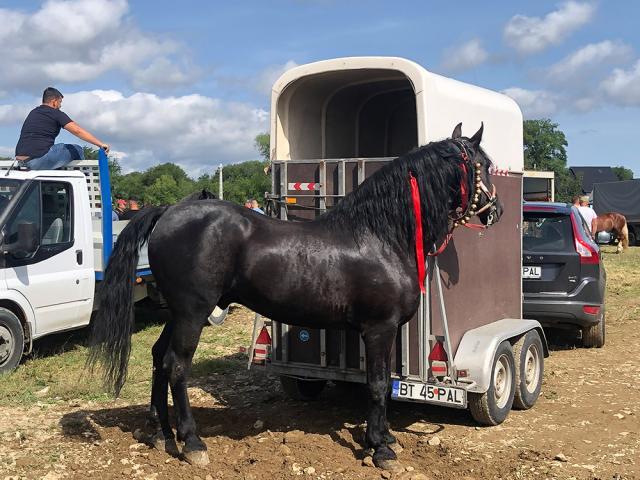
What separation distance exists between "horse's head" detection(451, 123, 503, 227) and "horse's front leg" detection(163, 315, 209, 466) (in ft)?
6.92

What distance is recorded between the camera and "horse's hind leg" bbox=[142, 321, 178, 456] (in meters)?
4.82

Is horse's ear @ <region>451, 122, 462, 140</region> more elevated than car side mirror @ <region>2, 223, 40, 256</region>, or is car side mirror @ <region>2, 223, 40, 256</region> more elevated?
horse's ear @ <region>451, 122, 462, 140</region>

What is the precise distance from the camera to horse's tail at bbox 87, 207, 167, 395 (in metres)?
4.77

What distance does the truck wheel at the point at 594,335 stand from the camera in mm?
8312

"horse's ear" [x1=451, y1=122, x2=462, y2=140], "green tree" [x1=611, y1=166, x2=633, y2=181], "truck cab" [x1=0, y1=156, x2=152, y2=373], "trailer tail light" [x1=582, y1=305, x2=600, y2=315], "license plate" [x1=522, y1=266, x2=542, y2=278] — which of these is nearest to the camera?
"horse's ear" [x1=451, y1=122, x2=462, y2=140]

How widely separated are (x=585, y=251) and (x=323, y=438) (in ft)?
14.8

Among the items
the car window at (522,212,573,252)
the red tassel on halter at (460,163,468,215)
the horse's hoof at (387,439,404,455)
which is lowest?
the horse's hoof at (387,439,404,455)

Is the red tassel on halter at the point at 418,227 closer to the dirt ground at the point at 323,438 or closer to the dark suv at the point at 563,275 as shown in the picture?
the dirt ground at the point at 323,438

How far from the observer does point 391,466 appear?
14.6ft

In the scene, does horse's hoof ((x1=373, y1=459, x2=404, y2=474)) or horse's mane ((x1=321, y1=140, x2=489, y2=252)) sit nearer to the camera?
horse's hoof ((x1=373, y1=459, x2=404, y2=474))

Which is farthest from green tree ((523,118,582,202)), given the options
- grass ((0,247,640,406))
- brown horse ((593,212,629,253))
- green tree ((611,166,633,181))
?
grass ((0,247,640,406))

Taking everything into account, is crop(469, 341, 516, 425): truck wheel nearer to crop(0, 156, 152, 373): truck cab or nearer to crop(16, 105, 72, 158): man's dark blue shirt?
crop(0, 156, 152, 373): truck cab

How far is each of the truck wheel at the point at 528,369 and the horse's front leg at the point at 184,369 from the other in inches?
110

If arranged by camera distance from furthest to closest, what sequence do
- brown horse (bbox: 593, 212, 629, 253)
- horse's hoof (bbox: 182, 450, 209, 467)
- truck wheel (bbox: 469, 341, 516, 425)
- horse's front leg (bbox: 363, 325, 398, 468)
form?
1. brown horse (bbox: 593, 212, 629, 253)
2. truck wheel (bbox: 469, 341, 516, 425)
3. horse's front leg (bbox: 363, 325, 398, 468)
4. horse's hoof (bbox: 182, 450, 209, 467)
